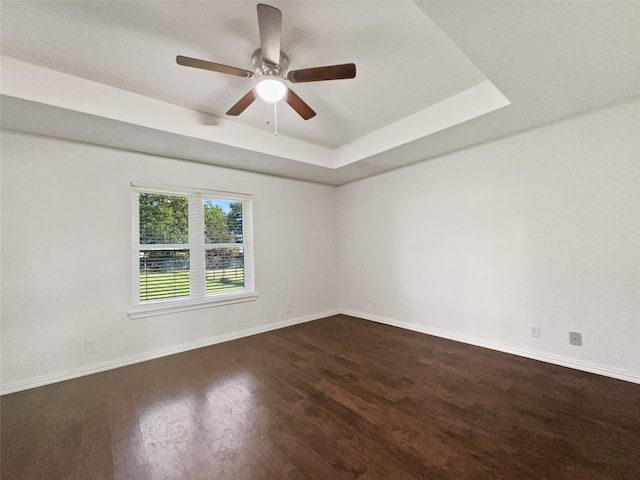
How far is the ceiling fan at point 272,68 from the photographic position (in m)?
1.59

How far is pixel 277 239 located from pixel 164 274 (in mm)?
1698

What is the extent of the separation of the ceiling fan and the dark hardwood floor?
2432mm

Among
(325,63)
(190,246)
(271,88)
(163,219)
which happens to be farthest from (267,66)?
(190,246)

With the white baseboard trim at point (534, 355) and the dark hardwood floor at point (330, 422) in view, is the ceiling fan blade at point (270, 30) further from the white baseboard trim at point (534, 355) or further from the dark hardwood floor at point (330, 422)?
the white baseboard trim at point (534, 355)

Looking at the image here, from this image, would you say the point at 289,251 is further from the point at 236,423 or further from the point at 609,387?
the point at 609,387

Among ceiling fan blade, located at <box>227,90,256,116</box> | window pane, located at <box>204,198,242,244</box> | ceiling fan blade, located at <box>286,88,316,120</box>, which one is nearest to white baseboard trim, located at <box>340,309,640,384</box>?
window pane, located at <box>204,198,242,244</box>

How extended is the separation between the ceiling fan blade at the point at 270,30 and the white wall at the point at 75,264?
7.61 feet

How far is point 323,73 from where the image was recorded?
Answer: 6.15ft

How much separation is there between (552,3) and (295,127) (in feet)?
8.08

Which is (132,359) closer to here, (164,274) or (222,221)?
(164,274)

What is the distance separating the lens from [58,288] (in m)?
2.75

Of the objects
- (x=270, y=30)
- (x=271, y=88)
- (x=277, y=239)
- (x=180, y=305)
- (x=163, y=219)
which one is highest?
(x=270, y=30)

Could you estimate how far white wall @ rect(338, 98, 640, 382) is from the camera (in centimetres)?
245

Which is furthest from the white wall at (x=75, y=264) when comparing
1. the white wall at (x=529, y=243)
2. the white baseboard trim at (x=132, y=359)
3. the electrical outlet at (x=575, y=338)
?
the electrical outlet at (x=575, y=338)
